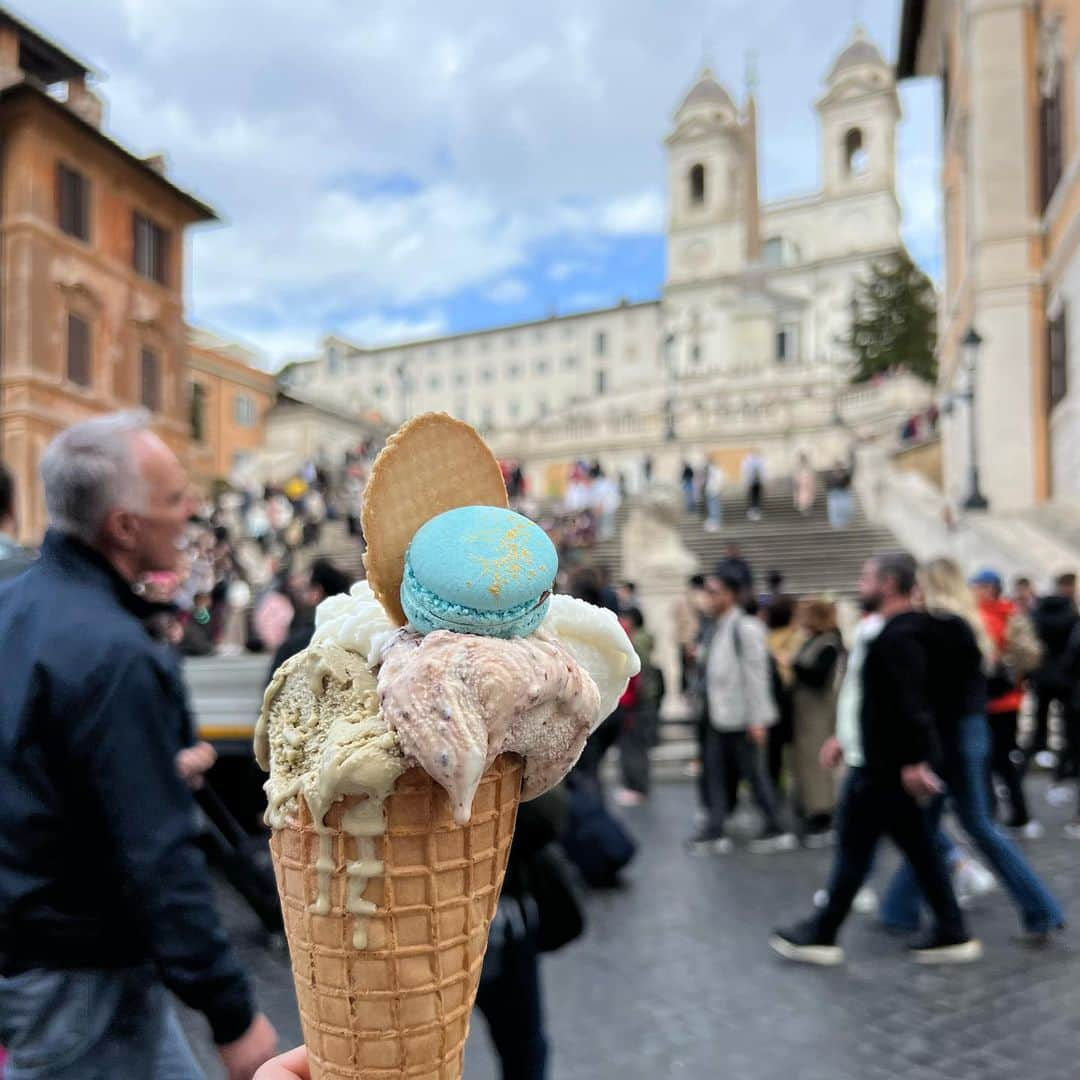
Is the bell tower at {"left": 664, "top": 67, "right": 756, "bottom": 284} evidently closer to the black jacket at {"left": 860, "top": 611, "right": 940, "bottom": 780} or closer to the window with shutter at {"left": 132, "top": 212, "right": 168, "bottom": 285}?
the window with shutter at {"left": 132, "top": 212, "right": 168, "bottom": 285}

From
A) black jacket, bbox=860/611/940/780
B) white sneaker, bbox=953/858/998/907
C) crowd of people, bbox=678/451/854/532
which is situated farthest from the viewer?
crowd of people, bbox=678/451/854/532

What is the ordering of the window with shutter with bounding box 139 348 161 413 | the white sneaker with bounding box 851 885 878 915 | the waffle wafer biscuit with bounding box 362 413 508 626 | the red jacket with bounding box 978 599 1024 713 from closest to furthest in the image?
the waffle wafer biscuit with bounding box 362 413 508 626, the white sneaker with bounding box 851 885 878 915, the red jacket with bounding box 978 599 1024 713, the window with shutter with bounding box 139 348 161 413

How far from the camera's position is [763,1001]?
4598 millimetres

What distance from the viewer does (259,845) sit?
4.38 meters

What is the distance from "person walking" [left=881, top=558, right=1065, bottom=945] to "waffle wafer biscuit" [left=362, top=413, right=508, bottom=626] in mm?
4127

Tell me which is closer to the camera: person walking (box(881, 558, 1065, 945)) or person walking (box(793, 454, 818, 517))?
person walking (box(881, 558, 1065, 945))

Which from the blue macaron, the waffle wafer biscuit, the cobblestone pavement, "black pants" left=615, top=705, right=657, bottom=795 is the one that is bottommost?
the cobblestone pavement

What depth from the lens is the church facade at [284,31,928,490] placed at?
127 ft

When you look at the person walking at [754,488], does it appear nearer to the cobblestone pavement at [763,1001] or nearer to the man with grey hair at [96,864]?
the cobblestone pavement at [763,1001]

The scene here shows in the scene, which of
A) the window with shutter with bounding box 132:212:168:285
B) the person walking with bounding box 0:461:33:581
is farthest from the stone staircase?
the window with shutter with bounding box 132:212:168:285

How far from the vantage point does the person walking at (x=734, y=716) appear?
721 centimetres

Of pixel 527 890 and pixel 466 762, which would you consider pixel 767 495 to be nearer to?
pixel 527 890

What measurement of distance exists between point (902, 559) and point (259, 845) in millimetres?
3199

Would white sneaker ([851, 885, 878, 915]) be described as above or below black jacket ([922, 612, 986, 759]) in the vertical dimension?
below
